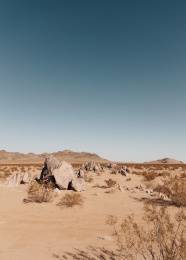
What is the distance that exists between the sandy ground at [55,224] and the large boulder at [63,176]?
4.94 ft

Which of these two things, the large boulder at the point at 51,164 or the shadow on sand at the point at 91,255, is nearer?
the shadow on sand at the point at 91,255

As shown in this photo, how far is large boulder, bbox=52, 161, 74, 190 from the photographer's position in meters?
17.0

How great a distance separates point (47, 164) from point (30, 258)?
522 inches

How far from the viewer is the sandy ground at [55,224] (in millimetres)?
7164

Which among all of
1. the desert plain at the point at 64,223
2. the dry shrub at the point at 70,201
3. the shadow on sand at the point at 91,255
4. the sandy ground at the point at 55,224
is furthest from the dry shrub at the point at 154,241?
the dry shrub at the point at 70,201

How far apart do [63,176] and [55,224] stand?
7.77 meters

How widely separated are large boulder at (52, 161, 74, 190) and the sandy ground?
151cm

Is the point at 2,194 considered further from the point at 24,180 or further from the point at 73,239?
the point at 73,239

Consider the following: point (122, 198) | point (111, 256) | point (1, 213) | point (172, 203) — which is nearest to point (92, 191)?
point (122, 198)

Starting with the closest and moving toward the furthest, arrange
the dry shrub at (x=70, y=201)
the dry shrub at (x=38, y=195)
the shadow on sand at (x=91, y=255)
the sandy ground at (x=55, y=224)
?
1. the shadow on sand at (x=91, y=255)
2. the sandy ground at (x=55, y=224)
3. the dry shrub at (x=70, y=201)
4. the dry shrub at (x=38, y=195)

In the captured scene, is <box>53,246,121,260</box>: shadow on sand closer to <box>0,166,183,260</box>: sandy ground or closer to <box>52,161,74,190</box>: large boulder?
<box>0,166,183,260</box>: sandy ground

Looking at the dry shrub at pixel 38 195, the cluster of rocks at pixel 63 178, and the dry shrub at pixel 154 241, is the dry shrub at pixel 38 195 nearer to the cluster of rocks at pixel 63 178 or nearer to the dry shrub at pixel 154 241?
the cluster of rocks at pixel 63 178

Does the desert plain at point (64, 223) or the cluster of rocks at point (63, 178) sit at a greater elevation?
the cluster of rocks at point (63, 178)

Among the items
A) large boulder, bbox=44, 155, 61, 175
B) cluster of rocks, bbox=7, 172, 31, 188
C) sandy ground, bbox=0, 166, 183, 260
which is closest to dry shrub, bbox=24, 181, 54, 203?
sandy ground, bbox=0, 166, 183, 260
